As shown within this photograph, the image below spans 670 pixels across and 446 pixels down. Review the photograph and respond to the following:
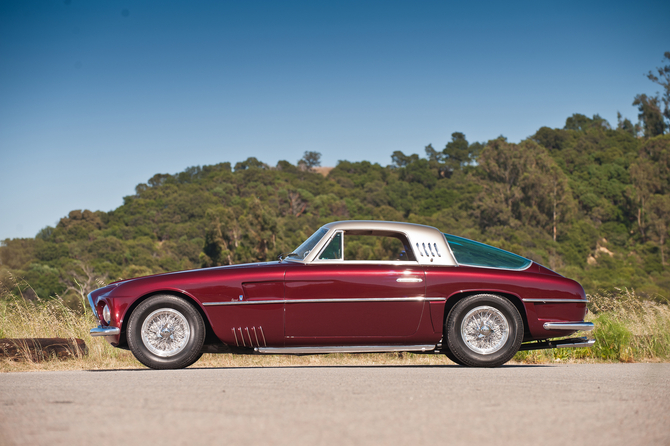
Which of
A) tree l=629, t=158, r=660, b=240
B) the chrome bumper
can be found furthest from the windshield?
tree l=629, t=158, r=660, b=240

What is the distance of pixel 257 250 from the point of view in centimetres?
7231

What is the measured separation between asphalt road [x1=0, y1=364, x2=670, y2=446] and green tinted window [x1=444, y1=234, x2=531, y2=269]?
1.50 m

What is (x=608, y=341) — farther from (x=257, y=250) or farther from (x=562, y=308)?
(x=257, y=250)

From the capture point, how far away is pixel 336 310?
6598mm

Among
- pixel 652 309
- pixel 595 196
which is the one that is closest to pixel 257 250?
pixel 595 196

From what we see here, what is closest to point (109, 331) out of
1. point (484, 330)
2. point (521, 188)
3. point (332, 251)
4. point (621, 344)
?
point (332, 251)

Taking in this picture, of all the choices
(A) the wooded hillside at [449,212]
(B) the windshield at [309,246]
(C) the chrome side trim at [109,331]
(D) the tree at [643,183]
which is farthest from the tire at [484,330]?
(D) the tree at [643,183]

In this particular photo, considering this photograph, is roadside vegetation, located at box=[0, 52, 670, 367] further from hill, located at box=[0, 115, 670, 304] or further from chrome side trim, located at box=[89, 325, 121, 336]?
chrome side trim, located at box=[89, 325, 121, 336]

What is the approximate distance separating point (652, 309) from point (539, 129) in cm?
11366

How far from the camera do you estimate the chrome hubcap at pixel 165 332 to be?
6.58 meters

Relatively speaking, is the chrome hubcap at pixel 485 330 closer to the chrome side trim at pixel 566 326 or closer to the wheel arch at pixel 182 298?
the chrome side trim at pixel 566 326

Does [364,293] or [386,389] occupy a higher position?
[364,293]

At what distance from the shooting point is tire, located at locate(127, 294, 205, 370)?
6.53m

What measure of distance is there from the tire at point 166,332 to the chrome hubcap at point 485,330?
8.85 feet
